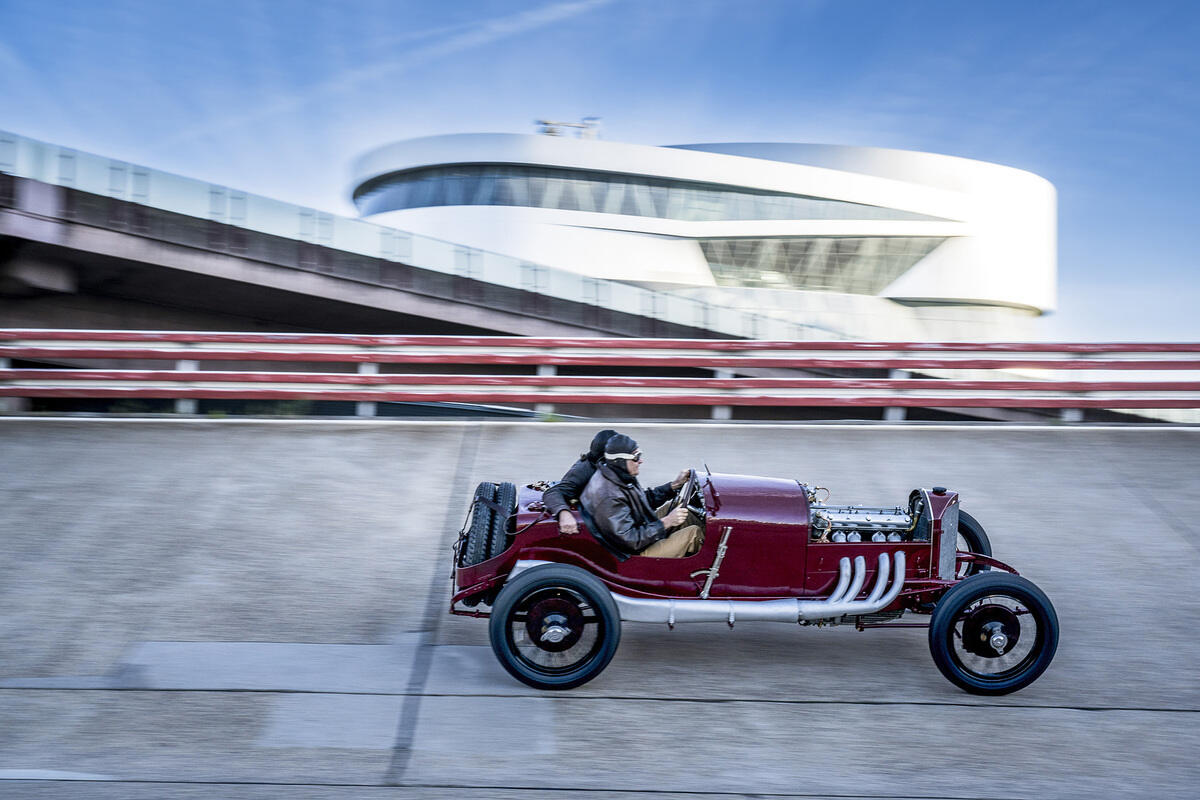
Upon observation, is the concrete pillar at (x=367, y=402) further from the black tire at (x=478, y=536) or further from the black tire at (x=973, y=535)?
the black tire at (x=973, y=535)

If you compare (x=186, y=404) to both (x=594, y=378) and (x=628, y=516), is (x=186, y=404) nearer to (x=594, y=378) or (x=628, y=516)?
(x=594, y=378)

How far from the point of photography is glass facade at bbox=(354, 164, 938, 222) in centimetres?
4028

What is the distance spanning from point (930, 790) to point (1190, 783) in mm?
1149

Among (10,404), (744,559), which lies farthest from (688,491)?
(10,404)

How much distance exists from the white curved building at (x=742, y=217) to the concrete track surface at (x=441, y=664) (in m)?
31.2

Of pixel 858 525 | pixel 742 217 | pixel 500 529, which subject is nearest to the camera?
pixel 500 529

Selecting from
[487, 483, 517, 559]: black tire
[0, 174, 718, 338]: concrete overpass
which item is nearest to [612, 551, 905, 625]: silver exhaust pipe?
[487, 483, 517, 559]: black tire

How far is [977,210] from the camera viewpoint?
4656 centimetres

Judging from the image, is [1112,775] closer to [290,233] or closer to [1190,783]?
[1190,783]

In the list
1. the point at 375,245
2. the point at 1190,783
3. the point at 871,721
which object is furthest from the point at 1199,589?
the point at 375,245

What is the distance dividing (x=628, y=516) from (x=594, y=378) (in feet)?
14.8

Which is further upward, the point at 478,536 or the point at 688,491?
the point at 688,491

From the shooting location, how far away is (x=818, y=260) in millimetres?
43094

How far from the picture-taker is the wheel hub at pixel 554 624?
15.4 ft
